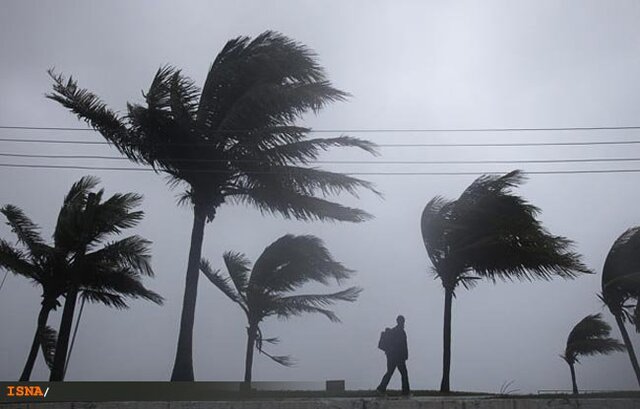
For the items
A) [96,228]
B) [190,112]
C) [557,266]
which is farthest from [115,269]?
[557,266]

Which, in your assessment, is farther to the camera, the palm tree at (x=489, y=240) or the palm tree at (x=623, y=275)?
the palm tree at (x=623, y=275)

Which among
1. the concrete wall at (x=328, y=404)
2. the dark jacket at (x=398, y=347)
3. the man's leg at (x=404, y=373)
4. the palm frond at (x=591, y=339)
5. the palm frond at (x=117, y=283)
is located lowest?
the concrete wall at (x=328, y=404)

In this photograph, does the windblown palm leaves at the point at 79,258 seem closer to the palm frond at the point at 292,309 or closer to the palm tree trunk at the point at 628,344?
the palm frond at the point at 292,309

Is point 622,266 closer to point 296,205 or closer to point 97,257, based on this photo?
point 296,205

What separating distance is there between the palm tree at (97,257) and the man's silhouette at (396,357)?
26.5ft

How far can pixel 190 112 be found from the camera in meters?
14.6

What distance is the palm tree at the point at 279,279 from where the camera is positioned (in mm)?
18125

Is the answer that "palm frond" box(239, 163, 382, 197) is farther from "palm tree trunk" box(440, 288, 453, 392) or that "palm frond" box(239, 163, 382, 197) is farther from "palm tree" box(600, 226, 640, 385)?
"palm tree" box(600, 226, 640, 385)

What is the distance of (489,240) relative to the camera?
13641 millimetres

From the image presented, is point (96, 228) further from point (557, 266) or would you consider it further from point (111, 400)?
point (557, 266)

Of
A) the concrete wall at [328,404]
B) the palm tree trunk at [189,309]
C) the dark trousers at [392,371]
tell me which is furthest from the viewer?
the palm tree trunk at [189,309]

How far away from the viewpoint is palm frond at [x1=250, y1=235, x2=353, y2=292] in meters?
18.0

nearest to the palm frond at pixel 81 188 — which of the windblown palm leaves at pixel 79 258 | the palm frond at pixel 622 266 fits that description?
the windblown palm leaves at pixel 79 258

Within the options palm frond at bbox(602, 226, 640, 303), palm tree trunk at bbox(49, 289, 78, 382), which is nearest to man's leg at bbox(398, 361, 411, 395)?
palm tree trunk at bbox(49, 289, 78, 382)
